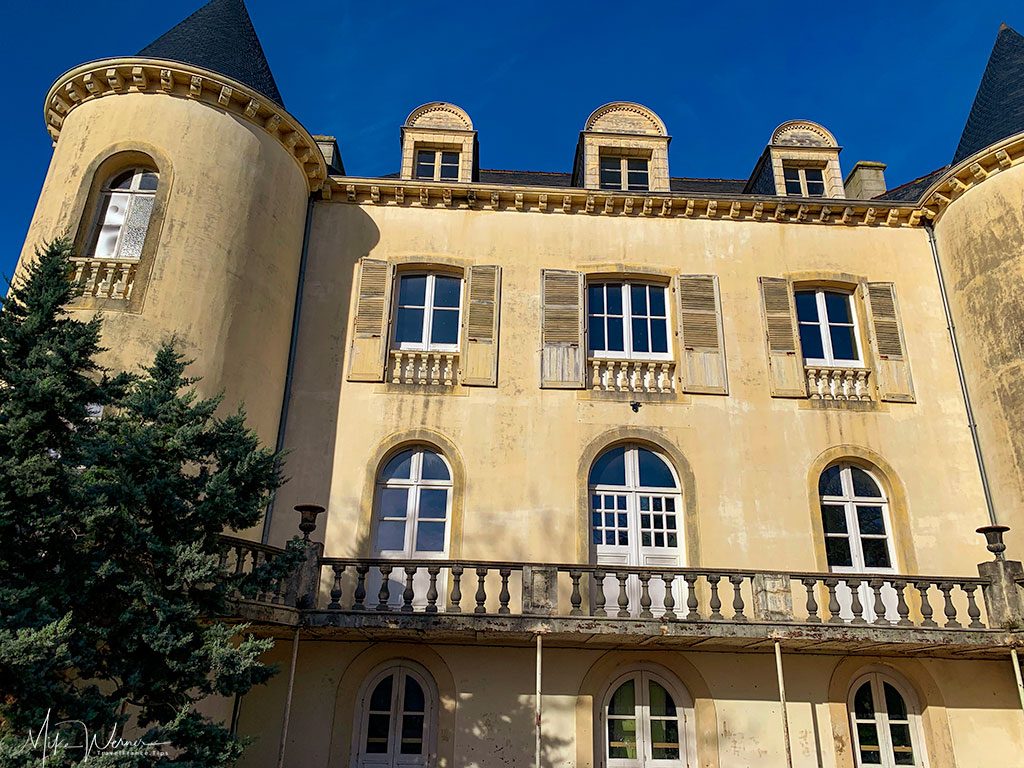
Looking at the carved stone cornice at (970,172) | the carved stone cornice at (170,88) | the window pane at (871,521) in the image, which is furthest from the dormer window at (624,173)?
the window pane at (871,521)

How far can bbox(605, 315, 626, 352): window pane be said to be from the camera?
44.6ft

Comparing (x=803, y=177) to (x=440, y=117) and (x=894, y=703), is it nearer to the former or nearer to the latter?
(x=440, y=117)

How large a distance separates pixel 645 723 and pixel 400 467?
5.13m

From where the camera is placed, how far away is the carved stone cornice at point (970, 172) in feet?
43.6

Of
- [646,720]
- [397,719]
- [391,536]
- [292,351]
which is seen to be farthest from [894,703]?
[292,351]

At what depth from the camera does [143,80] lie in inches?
488

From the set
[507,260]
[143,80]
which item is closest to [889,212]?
[507,260]

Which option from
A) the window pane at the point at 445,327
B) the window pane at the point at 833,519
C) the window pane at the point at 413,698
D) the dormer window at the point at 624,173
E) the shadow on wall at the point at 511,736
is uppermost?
the dormer window at the point at 624,173

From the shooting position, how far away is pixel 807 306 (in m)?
14.1

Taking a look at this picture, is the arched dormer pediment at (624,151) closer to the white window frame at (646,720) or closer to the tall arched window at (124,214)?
the tall arched window at (124,214)

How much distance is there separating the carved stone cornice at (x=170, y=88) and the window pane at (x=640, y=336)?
638 cm

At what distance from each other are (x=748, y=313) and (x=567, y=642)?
6.31 meters

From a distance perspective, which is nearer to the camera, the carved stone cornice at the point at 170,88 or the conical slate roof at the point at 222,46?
the carved stone cornice at the point at 170,88

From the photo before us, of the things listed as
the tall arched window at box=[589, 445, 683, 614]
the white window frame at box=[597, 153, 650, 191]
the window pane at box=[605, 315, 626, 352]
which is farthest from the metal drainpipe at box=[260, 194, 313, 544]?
the white window frame at box=[597, 153, 650, 191]
